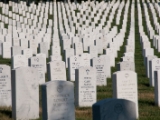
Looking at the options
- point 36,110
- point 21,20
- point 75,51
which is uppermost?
point 21,20

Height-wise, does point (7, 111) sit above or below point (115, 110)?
below

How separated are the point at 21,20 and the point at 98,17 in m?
5.95

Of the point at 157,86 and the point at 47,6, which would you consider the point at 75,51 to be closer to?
the point at 157,86

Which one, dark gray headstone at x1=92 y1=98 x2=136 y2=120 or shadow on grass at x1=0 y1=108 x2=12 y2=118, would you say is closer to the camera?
dark gray headstone at x1=92 y1=98 x2=136 y2=120

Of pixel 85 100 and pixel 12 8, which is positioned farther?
pixel 12 8

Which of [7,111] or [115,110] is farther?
[7,111]

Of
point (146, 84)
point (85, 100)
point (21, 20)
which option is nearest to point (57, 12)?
point (21, 20)

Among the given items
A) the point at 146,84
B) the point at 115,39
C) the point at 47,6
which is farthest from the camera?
the point at 47,6

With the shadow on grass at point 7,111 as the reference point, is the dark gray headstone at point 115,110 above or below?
above

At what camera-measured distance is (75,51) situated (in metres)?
26.7

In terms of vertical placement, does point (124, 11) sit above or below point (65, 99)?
above

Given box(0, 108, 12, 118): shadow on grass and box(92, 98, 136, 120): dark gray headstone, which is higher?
box(92, 98, 136, 120): dark gray headstone

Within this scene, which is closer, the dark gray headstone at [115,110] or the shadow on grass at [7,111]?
the dark gray headstone at [115,110]

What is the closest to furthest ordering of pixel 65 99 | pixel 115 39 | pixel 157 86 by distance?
pixel 65 99, pixel 157 86, pixel 115 39
